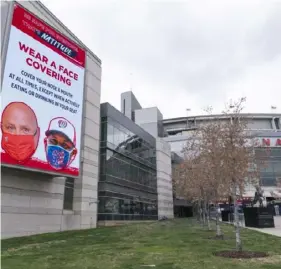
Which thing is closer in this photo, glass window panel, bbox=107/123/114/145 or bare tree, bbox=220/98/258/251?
bare tree, bbox=220/98/258/251

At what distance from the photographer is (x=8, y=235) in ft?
74.0

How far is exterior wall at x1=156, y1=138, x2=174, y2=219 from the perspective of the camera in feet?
193

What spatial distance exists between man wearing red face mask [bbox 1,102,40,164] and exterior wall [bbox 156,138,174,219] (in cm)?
3748

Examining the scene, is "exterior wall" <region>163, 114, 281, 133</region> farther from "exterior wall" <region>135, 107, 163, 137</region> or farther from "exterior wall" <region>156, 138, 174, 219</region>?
"exterior wall" <region>156, 138, 174, 219</region>

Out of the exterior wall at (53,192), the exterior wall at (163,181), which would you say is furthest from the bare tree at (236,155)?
the exterior wall at (163,181)

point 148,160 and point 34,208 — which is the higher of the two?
point 148,160

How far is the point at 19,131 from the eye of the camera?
71.7 feet

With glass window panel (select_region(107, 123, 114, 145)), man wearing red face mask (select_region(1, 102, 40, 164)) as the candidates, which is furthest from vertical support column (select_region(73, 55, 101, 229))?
man wearing red face mask (select_region(1, 102, 40, 164))

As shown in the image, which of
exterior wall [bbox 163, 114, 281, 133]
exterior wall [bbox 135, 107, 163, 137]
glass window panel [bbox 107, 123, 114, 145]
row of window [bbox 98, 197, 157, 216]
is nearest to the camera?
row of window [bbox 98, 197, 157, 216]

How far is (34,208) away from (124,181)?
17.9m

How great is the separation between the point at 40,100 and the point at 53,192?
302 inches

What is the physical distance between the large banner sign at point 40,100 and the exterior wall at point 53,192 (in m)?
1.95

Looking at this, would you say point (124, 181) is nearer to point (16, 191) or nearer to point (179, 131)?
point (16, 191)

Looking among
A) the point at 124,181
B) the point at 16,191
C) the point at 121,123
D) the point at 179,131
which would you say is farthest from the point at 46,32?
the point at 179,131
